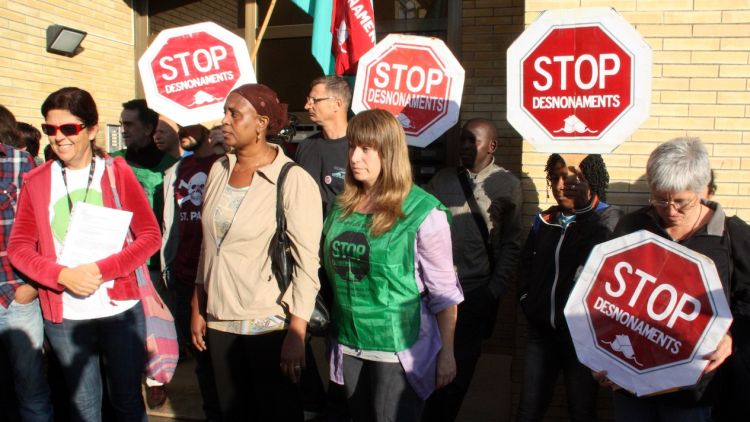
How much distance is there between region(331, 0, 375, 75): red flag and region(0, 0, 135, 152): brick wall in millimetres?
2954

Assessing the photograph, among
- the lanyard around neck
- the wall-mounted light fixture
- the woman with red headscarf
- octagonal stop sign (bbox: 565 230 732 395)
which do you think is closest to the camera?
octagonal stop sign (bbox: 565 230 732 395)

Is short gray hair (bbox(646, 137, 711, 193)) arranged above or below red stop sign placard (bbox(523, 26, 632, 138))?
below

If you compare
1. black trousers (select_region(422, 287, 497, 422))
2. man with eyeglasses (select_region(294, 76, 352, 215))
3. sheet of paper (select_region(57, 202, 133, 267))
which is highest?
man with eyeglasses (select_region(294, 76, 352, 215))

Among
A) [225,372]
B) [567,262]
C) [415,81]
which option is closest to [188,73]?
[415,81]

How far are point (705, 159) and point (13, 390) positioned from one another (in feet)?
12.4

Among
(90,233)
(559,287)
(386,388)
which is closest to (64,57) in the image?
(90,233)

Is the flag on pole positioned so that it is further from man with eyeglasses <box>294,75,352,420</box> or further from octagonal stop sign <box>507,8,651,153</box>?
octagonal stop sign <box>507,8,651,153</box>

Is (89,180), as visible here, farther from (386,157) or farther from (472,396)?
(472,396)

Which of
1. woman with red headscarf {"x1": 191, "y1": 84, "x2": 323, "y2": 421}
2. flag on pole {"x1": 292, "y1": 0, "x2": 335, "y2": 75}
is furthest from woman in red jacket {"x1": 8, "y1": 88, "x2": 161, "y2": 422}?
flag on pole {"x1": 292, "y1": 0, "x2": 335, "y2": 75}

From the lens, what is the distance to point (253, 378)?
304 cm

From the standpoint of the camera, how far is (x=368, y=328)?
2754 millimetres

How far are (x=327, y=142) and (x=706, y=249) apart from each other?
95.6 inches

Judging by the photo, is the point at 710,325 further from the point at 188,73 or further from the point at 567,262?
the point at 188,73

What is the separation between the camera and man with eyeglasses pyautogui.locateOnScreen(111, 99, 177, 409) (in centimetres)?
463
